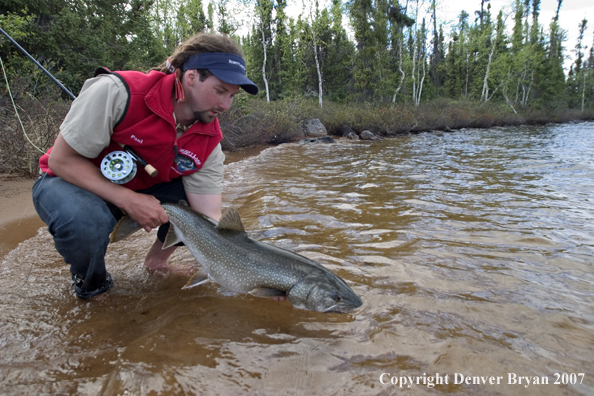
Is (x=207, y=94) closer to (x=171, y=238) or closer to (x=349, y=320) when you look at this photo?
(x=171, y=238)

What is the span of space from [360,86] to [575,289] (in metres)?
33.0

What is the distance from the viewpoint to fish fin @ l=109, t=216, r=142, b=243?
2836mm

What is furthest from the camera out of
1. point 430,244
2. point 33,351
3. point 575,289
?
point 430,244

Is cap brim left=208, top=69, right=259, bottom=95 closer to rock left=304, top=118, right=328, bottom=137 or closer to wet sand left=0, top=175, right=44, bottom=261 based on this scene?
wet sand left=0, top=175, right=44, bottom=261

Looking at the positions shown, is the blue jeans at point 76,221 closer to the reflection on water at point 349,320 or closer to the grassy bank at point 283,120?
the reflection on water at point 349,320

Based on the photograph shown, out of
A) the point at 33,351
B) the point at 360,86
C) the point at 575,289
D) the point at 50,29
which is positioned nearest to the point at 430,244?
the point at 575,289

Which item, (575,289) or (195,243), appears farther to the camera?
(575,289)

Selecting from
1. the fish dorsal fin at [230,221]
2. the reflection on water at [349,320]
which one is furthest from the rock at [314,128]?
the fish dorsal fin at [230,221]

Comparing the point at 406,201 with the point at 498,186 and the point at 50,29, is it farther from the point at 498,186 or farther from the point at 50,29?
the point at 50,29

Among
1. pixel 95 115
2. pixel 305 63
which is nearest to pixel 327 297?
pixel 95 115

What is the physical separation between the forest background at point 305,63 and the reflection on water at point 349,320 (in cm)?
429

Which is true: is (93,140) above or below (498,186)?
above

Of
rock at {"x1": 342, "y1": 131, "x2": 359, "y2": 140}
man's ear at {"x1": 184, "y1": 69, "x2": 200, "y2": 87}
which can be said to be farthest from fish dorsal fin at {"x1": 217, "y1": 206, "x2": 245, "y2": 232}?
rock at {"x1": 342, "y1": 131, "x2": 359, "y2": 140}

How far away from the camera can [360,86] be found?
33719 millimetres
